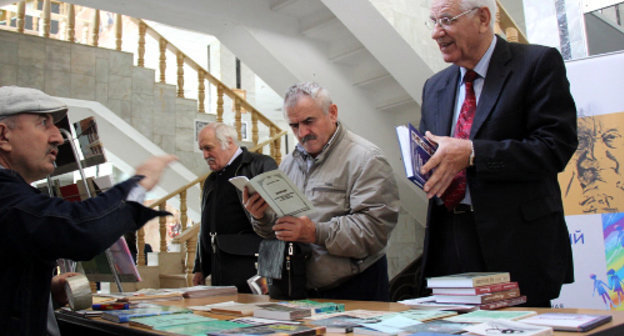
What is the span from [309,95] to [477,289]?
1.16 meters

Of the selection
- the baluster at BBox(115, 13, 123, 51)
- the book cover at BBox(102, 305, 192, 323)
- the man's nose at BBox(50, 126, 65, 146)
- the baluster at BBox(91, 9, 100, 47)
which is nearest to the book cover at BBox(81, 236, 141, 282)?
the book cover at BBox(102, 305, 192, 323)

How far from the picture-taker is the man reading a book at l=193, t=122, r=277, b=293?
2924 mm

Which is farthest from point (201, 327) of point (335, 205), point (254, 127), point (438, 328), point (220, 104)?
point (220, 104)

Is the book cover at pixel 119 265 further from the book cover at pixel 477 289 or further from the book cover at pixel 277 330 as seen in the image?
the book cover at pixel 477 289

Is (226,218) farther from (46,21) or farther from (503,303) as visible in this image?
(46,21)

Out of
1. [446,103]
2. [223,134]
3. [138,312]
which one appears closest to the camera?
[138,312]

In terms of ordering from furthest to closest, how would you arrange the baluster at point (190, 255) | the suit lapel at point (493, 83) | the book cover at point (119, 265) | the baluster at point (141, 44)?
1. the baluster at point (141, 44)
2. the baluster at point (190, 255)
3. the book cover at point (119, 265)
4. the suit lapel at point (493, 83)

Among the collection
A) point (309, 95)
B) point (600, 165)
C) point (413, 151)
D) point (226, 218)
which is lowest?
point (226, 218)

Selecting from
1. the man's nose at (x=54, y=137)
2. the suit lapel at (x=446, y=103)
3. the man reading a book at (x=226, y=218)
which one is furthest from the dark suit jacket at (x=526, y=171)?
the man reading a book at (x=226, y=218)

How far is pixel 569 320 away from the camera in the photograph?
3.62ft

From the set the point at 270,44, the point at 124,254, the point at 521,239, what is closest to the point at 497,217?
the point at 521,239

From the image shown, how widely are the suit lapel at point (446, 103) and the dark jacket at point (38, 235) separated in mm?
1055

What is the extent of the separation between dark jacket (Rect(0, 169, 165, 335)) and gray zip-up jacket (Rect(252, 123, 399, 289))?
761 mm

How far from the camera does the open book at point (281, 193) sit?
1.81 meters
